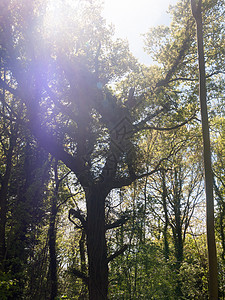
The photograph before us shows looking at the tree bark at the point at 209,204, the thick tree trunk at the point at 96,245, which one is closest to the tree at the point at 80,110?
the thick tree trunk at the point at 96,245

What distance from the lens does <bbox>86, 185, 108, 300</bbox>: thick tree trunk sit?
268 inches

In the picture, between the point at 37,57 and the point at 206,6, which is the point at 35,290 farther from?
the point at 206,6

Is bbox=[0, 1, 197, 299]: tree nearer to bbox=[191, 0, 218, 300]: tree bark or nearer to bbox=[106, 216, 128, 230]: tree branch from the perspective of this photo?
bbox=[106, 216, 128, 230]: tree branch

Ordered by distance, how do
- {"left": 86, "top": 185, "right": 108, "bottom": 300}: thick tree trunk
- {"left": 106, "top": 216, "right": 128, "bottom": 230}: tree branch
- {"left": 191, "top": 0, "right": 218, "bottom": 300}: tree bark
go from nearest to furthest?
{"left": 191, "top": 0, "right": 218, "bottom": 300}: tree bark, {"left": 86, "top": 185, "right": 108, "bottom": 300}: thick tree trunk, {"left": 106, "top": 216, "right": 128, "bottom": 230}: tree branch

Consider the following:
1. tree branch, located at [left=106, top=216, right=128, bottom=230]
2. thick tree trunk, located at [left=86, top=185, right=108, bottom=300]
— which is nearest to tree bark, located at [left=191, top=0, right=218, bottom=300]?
thick tree trunk, located at [left=86, top=185, right=108, bottom=300]

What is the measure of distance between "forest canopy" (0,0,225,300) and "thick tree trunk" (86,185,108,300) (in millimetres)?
27

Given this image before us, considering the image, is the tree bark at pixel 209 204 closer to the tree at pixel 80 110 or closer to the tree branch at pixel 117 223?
the tree at pixel 80 110

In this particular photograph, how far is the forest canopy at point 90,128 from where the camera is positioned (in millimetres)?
7062

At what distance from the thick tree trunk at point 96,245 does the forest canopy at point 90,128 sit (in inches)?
1.1

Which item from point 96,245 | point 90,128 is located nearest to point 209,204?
point 96,245

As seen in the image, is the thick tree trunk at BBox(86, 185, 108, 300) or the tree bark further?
the thick tree trunk at BBox(86, 185, 108, 300)

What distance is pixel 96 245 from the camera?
7242mm

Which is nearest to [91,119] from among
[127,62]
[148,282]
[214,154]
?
[127,62]

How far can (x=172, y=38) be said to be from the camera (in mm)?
A: 9961
